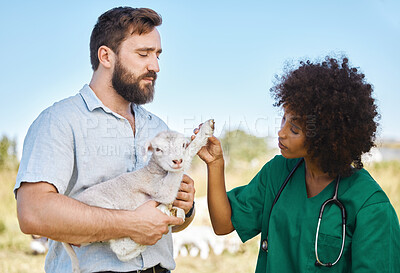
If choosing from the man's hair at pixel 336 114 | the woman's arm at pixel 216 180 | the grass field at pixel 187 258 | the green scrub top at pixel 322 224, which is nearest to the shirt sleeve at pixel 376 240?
the green scrub top at pixel 322 224

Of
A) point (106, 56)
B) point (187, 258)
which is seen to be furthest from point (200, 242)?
point (106, 56)

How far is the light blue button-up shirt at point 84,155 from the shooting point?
6.61 ft

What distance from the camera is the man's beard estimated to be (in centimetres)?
246

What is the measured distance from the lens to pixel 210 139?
251 cm

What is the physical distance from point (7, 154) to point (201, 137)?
945 cm

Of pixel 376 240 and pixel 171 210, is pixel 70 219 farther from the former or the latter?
pixel 376 240

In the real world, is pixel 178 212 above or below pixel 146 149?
below

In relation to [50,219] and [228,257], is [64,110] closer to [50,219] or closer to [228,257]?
[50,219]

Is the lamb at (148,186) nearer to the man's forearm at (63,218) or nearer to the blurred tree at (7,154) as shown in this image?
the man's forearm at (63,218)

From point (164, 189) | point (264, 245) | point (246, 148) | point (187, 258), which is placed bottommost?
point (187, 258)

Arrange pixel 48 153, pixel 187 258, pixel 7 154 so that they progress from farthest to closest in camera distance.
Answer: pixel 7 154
pixel 187 258
pixel 48 153

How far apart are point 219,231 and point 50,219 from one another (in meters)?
1.12

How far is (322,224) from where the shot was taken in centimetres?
206

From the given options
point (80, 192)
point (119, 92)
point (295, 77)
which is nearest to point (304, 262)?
point (295, 77)
